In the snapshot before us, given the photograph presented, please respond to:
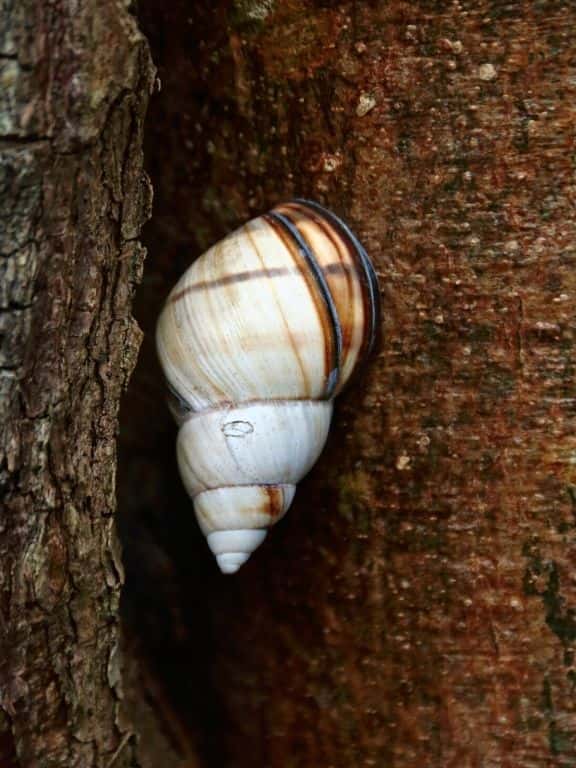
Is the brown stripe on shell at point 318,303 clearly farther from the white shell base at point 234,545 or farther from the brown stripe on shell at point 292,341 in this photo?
the white shell base at point 234,545

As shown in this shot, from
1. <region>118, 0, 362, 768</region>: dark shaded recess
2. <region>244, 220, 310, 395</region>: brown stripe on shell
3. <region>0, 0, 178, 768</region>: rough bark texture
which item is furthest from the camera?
<region>118, 0, 362, 768</region>: dark shaded recess

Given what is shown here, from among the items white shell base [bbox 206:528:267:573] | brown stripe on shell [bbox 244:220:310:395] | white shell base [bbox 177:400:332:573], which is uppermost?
brown stripe on shell [bbox 244:220:310:395]

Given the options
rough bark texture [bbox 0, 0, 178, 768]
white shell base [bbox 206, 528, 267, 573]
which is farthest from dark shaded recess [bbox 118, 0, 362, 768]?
rough bark texture [bbox 0, 0, 178, 768]

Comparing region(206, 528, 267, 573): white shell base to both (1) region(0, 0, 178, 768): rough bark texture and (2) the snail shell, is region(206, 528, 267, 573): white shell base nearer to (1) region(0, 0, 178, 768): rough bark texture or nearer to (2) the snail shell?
(2) the snail shell

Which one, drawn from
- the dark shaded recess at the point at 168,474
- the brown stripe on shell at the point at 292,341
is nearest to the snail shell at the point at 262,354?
the brown stripe on shell at the point at 292,341

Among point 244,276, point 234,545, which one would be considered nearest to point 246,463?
point 234,545

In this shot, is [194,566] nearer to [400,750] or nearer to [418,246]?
[400,750]
